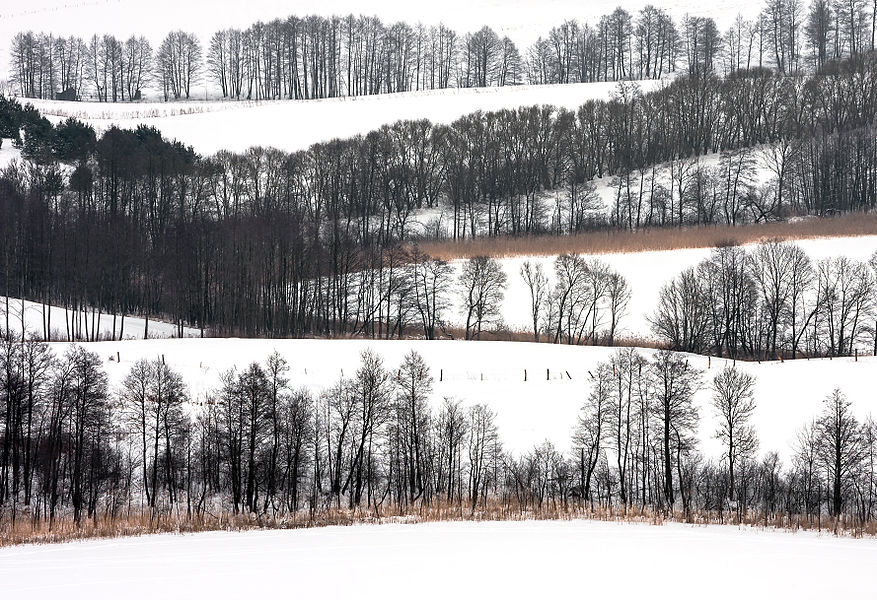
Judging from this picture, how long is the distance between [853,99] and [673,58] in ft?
171

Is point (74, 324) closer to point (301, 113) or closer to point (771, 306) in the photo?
point (771, 306)

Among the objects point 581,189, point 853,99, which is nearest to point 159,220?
point 581,189

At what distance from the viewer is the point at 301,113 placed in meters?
120

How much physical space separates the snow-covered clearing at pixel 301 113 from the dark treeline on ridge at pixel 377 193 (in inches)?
529

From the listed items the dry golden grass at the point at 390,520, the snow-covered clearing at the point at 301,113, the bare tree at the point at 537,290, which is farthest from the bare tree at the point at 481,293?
the snow-covered clearing at the point at 301,113

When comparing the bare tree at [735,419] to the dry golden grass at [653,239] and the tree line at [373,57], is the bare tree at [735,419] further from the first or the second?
the tree line at [373,57]

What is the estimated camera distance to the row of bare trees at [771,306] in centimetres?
5728

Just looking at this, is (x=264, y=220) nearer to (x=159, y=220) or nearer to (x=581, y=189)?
(x=159, y=220)

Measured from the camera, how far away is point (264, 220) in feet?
246

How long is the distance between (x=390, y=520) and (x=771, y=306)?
42.8m

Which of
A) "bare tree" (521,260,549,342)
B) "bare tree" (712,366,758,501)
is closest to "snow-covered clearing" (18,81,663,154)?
"bare tree" (521,260,549,342)

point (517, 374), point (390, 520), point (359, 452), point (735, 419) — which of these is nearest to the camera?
point (390, 520)

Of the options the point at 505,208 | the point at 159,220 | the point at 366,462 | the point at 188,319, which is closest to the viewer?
the point at 366,462

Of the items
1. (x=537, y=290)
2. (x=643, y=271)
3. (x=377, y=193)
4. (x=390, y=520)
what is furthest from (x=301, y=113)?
(x=390, y=520)
